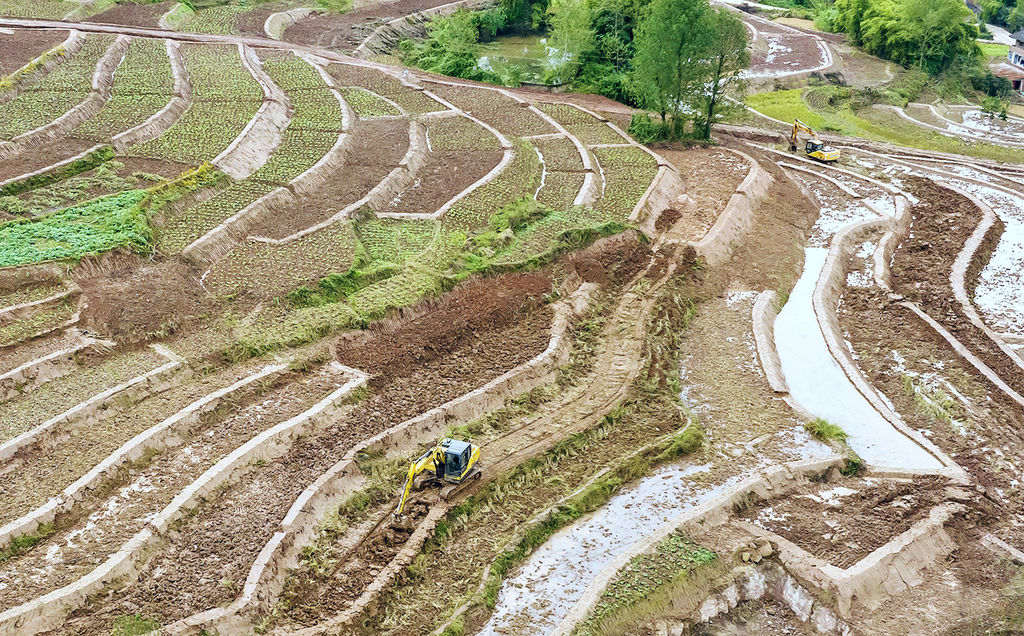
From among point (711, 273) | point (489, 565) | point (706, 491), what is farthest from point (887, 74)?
point (489, 565)

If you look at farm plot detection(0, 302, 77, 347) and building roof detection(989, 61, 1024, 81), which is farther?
building roof detection(989, 61, 1024, 81)

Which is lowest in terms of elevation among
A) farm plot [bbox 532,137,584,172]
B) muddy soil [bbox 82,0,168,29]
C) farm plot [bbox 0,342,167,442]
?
farm plot [bbox 0,342,167,442]

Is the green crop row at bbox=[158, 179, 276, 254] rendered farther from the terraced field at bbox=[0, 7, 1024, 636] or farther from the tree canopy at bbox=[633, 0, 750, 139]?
the tree canopy at bbox=[633, 0, 750, 139]

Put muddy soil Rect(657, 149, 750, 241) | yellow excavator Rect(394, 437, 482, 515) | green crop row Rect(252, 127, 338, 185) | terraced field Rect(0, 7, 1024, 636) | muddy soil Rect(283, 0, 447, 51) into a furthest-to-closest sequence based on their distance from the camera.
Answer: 1. muddy soil Rect(283, 0, 447, 51)
2. muddy soil Rect(657, 149, 750, 241)
3. green crop row Rect(252, 127, 338, 185)
4. yellow excavator Rect(394, 437, 482, 515)
5. terraced field Rect(0, 7, 1024, 636)

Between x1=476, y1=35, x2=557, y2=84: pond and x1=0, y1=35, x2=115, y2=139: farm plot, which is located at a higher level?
x1=0, y1=35, x2=115, y2=139: farm plot

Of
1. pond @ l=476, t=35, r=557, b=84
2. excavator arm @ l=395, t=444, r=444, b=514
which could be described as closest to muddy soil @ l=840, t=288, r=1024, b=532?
excavator arm @ l=395, t=444, r=444, b=514

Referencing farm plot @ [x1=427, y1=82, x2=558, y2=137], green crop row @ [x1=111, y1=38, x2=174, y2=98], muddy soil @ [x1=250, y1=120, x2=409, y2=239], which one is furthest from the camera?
farm plot @ [x1=427, y1=82, x2=558, y2=137]
